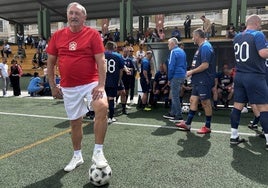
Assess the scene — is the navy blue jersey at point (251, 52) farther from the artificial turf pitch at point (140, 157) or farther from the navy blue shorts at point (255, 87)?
the artificial turf pitch at point (140, 157)

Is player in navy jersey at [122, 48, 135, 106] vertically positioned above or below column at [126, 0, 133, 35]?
below

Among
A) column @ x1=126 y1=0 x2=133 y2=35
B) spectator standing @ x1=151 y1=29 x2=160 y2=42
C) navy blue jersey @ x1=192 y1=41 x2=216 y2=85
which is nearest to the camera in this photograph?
navy blue jersey @ x1=192 y1=41 x2=216 y2=85

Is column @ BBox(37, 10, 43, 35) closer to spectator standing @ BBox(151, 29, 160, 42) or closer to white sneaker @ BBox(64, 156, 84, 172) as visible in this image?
spectator standing @ BBox(151, 29, 160, 42)

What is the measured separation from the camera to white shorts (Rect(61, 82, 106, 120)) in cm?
341

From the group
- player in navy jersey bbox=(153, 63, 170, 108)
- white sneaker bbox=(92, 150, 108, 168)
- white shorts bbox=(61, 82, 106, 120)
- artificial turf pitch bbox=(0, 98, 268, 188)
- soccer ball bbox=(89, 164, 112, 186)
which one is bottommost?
artificial turf pitch bbox=(0, 98, 268, 188)

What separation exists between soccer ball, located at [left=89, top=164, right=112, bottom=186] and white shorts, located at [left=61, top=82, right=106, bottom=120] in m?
0.73

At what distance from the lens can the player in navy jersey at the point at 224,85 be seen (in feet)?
28.3

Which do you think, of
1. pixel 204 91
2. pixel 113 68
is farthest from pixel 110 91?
pixel 204 91

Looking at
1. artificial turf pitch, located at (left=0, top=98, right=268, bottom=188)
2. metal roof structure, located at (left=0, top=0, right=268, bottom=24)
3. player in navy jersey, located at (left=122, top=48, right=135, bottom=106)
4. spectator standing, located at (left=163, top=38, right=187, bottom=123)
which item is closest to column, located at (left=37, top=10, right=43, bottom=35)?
metal roof structure, located at (left=0, top=0, right=268, bottom=24)

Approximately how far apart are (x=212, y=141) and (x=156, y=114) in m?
3.00

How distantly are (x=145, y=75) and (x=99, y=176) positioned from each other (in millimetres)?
5749

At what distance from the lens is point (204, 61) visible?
5.14 metres

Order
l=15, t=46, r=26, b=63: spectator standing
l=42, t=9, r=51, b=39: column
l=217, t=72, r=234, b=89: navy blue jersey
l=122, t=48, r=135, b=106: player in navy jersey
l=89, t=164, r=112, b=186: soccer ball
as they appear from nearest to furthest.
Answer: l=89, t=164, r=112, b=186: soccer ball
l=217, t=72, r=234, b=89: navy blue jersey
l=122, t=48, r=135, b=106: player in navy jersey
l=15, t=46, r=26, b=63: spectator standing
l=42, t=9, r=51, b=39: column

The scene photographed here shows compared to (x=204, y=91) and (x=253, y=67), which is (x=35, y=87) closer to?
(x=204, y=91)
